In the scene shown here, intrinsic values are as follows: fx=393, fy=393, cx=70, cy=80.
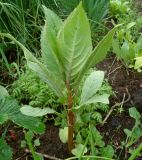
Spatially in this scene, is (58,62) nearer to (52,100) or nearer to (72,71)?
(72,71)

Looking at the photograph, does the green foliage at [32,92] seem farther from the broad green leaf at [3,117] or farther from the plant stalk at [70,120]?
the broad green leaf at [3,117]

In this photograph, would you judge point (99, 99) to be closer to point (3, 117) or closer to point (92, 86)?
point (92, 86)

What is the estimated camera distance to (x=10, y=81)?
2025mm

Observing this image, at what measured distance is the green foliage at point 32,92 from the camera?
174 cm

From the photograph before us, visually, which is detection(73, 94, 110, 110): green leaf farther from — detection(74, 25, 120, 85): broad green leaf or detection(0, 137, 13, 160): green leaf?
detection(0, 137, 13, 160): green leaf

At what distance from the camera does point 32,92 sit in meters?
1.78

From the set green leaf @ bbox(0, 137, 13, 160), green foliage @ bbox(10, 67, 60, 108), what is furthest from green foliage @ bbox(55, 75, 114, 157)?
green leaf @ bbox(0, 137, 13, 160)

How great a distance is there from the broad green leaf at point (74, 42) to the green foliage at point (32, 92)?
39cm

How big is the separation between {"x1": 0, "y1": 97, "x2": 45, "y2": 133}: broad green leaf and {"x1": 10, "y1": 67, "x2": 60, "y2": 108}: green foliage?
0.30 m

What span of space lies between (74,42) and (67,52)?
0.05 m

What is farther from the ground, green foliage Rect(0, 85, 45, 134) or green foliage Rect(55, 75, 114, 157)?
green foliage Rect(0, 85, 45, 134)

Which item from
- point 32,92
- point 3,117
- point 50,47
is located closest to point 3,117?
point 3,117

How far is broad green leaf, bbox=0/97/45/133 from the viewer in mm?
1361

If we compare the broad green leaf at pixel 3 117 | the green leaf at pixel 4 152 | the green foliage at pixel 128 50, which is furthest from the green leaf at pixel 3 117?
the green foliage at pixel 128 50
